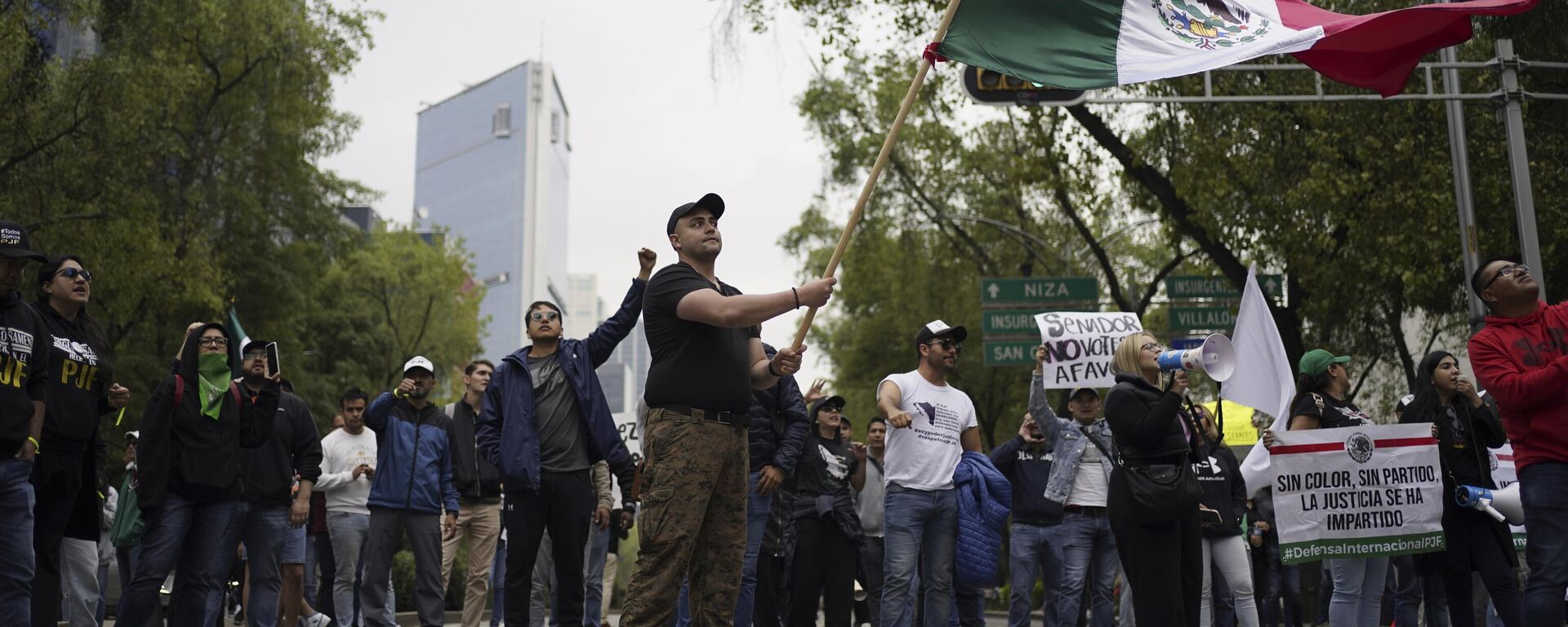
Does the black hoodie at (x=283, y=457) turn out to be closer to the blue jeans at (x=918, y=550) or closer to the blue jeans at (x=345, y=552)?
the blue jeans at (x=345, y=552)

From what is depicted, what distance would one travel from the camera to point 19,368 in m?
6.78


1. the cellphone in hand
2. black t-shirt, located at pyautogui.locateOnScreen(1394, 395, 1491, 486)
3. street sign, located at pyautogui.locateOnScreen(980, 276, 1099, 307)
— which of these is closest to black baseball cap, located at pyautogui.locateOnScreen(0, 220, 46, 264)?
the cellphone in hand

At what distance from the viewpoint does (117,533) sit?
10.1 metres

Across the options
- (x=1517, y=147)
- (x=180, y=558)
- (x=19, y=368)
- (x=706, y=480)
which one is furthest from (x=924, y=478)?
(x=1517, y=147)

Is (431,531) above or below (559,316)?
below

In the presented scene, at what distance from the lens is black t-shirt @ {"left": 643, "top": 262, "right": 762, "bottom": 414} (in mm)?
6168

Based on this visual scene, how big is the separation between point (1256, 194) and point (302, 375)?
23902 mm

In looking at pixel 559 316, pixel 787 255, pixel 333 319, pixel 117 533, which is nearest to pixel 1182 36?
pixel 559 316

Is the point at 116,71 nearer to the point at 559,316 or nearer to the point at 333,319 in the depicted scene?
the point at 559,316

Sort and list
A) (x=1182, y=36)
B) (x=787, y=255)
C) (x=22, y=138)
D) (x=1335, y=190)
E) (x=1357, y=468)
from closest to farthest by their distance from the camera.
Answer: (x=1182, y=36) < (x=1357, y=468) < (x=1335, y=190) < (x=22, y=138) < (x=787, y=255)

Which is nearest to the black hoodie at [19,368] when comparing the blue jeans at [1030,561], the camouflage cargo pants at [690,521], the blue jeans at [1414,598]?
the camouflage cargo pants at [690,521]

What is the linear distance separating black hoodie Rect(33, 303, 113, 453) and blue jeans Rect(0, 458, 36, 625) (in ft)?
1.80

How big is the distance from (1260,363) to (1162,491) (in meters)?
2.05

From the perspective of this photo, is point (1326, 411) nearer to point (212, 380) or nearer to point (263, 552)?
point (212, 380)
